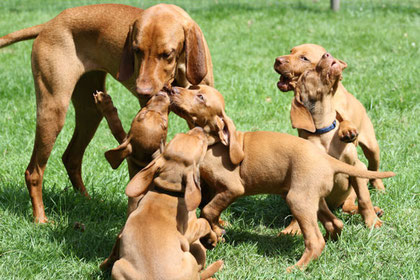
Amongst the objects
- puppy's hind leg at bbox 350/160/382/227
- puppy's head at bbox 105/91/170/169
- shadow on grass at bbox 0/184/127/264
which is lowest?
shadow on grass at bbox 0/184/127/264

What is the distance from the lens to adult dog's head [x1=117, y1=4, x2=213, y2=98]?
4.33 metres

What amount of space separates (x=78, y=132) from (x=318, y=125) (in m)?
2.24

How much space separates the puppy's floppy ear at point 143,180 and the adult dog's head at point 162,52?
71cm

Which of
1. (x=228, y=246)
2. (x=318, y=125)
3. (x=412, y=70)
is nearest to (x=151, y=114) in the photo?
(x=228, y=246)

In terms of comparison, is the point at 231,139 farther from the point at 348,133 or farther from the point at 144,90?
the point at 348,133

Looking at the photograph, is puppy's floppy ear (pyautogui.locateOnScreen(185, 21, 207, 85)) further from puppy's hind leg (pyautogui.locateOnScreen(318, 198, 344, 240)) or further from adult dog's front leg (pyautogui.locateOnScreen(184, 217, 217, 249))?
puppy's hind leg (pyautogui.locateOnScreen(318, 198, 344, 240))

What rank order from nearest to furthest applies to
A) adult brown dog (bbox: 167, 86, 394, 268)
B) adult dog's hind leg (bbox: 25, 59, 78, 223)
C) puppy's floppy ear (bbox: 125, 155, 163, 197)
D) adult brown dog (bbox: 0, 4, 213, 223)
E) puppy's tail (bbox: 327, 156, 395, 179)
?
puppy's floppy ear (bbox: 125, 155, 163, 197)
puppy's tail (bbox: 327, 156, 395, 179)
adult brown dog (bbox: 167, 86, 394, 268)
adult brown dog (bbox: 0, 4, 213, 223)
adult dog's hind leg (bbox: 25, 59, 78, 223)

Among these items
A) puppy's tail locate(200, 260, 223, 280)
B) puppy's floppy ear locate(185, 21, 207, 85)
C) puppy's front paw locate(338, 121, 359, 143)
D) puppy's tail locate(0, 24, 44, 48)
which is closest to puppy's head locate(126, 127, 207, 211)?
puppy's tail locate(200, 260, 223, 280)

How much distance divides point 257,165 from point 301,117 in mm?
557

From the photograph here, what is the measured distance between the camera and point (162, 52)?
4387 mm

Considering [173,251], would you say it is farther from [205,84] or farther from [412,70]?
[412,70]

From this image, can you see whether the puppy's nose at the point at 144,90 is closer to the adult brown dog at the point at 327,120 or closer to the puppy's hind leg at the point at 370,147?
the adult brown dog at the point at 327,120

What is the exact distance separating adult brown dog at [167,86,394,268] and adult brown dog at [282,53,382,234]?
0.37 metres

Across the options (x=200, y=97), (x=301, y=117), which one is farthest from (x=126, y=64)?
(x=301, y=117)
